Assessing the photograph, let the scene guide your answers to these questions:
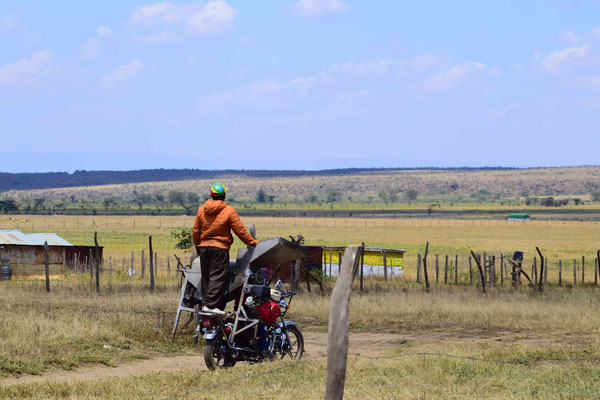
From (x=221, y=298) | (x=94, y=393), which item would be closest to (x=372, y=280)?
(x=221, y=298)

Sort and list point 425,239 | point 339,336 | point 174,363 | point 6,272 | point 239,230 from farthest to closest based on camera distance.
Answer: point 425,239, point 6,272, point 174,363, point 239,230, point 339,336

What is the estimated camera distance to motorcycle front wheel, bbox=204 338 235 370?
10883mm

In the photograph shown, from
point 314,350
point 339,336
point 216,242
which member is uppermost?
point 216,242

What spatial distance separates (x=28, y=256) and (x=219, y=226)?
1036 inches

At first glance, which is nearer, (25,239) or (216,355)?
(216,355)

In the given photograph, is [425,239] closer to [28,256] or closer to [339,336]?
[28,256]

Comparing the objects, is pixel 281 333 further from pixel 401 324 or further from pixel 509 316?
pixel 509 316

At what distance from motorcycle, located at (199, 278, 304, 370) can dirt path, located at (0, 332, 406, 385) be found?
1.74 ft

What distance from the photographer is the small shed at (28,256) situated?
3447cm

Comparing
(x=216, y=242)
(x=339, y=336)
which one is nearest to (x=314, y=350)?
(x=216, y=242)

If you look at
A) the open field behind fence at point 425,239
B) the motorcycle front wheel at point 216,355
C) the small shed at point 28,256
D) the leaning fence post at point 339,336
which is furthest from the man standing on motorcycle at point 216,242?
the small shed at point 28,256

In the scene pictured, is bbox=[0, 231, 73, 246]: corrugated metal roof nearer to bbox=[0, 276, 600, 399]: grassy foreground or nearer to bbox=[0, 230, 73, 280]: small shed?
bbox=[0, 230, 73, 280]: small shed

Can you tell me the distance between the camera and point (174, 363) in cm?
1194

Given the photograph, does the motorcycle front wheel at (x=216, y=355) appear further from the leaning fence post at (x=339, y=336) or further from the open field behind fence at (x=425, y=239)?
the open field behind fence at (x=425, y=239)
